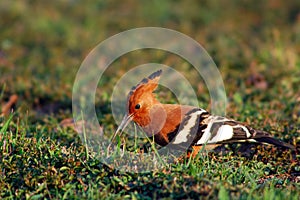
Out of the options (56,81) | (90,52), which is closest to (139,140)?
(56,81)

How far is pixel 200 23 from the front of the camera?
32.9ft

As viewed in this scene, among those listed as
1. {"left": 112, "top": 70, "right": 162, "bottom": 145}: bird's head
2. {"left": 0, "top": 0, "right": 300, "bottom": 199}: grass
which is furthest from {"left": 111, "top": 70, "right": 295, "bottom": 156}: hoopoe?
{"left": 0, "top": 0, "right": 300, "bottom": 199}: grass

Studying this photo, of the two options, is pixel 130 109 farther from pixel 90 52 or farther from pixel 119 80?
pixel 90 52

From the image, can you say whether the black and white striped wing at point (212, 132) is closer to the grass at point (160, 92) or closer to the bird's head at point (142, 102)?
the grass at point (160, 92)

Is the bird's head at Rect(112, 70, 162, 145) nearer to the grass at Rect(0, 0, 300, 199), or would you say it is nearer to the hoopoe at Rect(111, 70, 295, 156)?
the hoopoe at Rect(111, 70, 295, 156)

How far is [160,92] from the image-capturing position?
6.02 meters

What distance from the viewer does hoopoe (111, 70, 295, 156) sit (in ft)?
14.9

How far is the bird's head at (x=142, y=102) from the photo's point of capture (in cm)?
470

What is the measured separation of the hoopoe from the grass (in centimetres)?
17

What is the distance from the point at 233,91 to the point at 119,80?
5.06 ft

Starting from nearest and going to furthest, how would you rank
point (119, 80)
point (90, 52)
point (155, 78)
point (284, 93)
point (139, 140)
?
point (155, 78)
point (139, 140)
point (284, 93)
point (119, 80)
point (90, 52)

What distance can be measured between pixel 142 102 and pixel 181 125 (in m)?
0.42

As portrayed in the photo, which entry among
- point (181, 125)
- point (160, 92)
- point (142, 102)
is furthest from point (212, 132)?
point (160, 92)

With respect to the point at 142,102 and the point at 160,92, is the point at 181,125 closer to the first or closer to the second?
the point at 142,102
